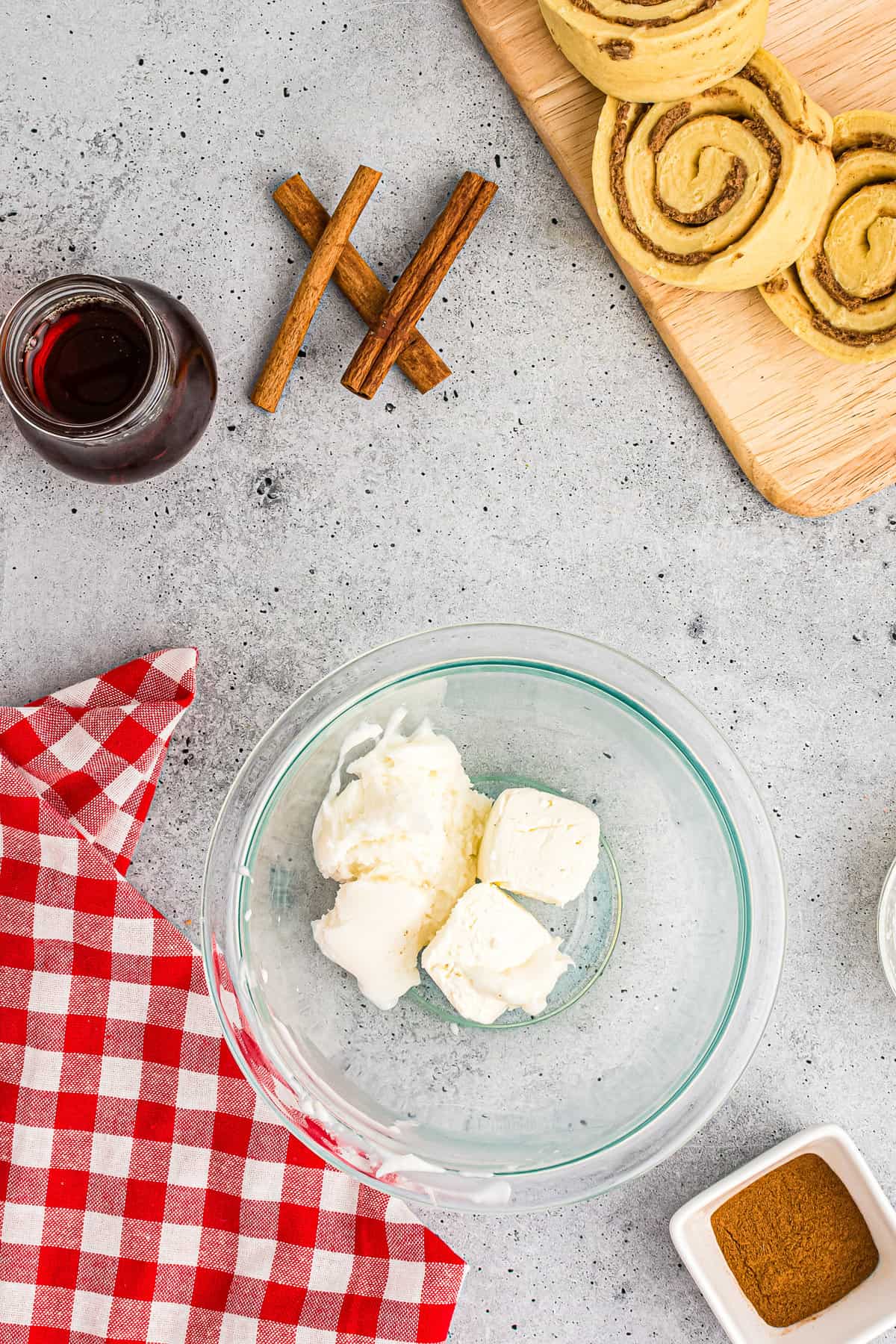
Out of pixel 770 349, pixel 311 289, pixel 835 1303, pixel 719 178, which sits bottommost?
pixel 835 1303

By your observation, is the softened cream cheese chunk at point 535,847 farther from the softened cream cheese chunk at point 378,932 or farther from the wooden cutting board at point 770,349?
the wooden cutting board at point 770,349

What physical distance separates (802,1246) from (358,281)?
1.09m

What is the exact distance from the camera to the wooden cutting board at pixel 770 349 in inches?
38.3

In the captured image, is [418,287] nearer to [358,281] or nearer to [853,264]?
[358,281]

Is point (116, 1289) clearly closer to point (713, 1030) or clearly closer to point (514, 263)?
point (713, 1030)

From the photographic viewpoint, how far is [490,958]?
3.04ft

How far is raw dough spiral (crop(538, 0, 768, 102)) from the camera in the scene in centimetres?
85

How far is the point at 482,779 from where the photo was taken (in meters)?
1.03

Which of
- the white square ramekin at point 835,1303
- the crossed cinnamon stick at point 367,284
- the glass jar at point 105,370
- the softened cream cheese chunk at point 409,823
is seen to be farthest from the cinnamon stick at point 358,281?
the white square ramekin at point 835,1303

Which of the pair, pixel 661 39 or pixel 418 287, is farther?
pixel 418 287

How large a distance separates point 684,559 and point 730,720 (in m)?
0.18

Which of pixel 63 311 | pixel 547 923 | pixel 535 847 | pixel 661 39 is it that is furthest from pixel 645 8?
pixel 547 923

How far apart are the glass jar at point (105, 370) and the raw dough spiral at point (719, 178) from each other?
0.43m

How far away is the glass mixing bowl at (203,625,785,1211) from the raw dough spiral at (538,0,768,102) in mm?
517
